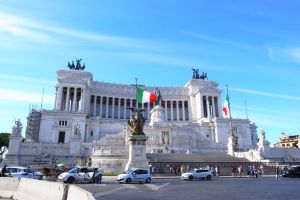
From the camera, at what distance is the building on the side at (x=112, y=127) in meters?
49.2

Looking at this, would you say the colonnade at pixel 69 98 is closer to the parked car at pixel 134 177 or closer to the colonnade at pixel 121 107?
the colonnade at pixel 121 107

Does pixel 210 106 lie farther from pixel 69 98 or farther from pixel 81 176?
pixel 81 176

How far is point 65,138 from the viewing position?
71312mm

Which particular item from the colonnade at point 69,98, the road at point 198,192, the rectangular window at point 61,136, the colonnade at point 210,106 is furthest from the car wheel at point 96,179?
the colonnade at point 210,106

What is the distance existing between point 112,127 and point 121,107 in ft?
73.2

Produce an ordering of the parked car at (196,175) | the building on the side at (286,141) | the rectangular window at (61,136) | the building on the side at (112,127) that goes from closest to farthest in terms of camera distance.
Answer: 1. the parked car at (196,175)
2. the building on the side at (112,127)
3. the rectangular window at (61,136)
4. the building on the side at (286,141)

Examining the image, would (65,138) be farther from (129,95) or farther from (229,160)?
(229,160)

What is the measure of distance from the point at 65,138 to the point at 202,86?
5224 cm

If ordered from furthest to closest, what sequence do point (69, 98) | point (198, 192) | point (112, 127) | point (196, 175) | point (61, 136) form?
point (69, 98) < point (112, 127) < point (61, 136) < point (196, 175) < point (198, 192)

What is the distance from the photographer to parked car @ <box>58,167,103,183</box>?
23.2 meters

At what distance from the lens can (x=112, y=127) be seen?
7856cm

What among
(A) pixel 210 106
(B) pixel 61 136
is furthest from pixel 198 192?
(A) pixel 210 106

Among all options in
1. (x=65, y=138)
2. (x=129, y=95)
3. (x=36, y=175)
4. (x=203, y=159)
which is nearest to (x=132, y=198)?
(x=36, y=175)

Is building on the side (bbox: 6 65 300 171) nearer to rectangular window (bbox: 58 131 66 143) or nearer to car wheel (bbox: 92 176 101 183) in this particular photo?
rectangular window (bbox: 58 131 66 143)
